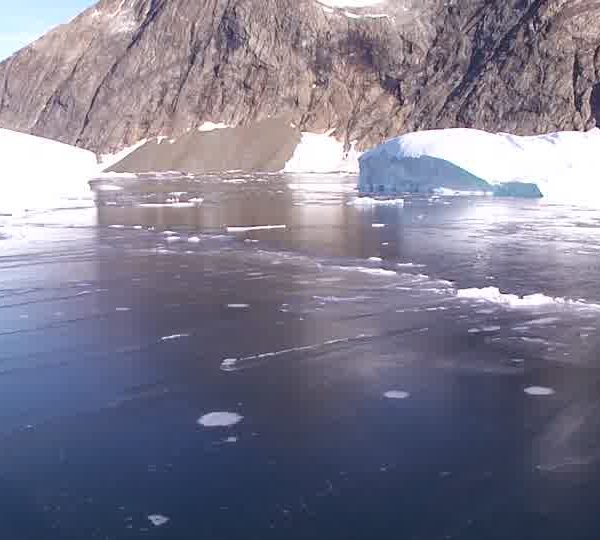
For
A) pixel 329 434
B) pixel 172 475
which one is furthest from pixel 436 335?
pixel 172 475

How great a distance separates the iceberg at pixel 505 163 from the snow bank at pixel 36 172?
10.3 metres

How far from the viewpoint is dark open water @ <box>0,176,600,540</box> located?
Result: 130 inches

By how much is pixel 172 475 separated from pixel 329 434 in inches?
33.9

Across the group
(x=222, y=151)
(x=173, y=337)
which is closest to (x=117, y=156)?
(x=222, y=151)

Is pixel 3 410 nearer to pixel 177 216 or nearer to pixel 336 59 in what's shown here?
pixel 177 216

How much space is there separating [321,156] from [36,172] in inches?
1819

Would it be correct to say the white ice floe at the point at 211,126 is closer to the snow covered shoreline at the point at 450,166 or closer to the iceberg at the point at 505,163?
the snow covered shoreline at the point at 450,166

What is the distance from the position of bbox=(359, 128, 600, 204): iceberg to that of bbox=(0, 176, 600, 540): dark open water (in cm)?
1338

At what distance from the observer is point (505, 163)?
2356cm

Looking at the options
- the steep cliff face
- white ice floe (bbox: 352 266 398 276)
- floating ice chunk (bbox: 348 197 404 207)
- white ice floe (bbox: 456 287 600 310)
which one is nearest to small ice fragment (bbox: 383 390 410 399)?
white ice floe (bbox: 456 287 600 310)

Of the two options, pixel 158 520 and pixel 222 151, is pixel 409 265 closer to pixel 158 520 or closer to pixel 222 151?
pixel 158 520

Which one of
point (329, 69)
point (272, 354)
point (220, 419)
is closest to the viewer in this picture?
point (220, 419)

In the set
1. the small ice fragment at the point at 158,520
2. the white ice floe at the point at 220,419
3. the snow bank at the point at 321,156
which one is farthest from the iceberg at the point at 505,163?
the snow bank at the point at 321,156

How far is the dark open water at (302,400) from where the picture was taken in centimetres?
330
